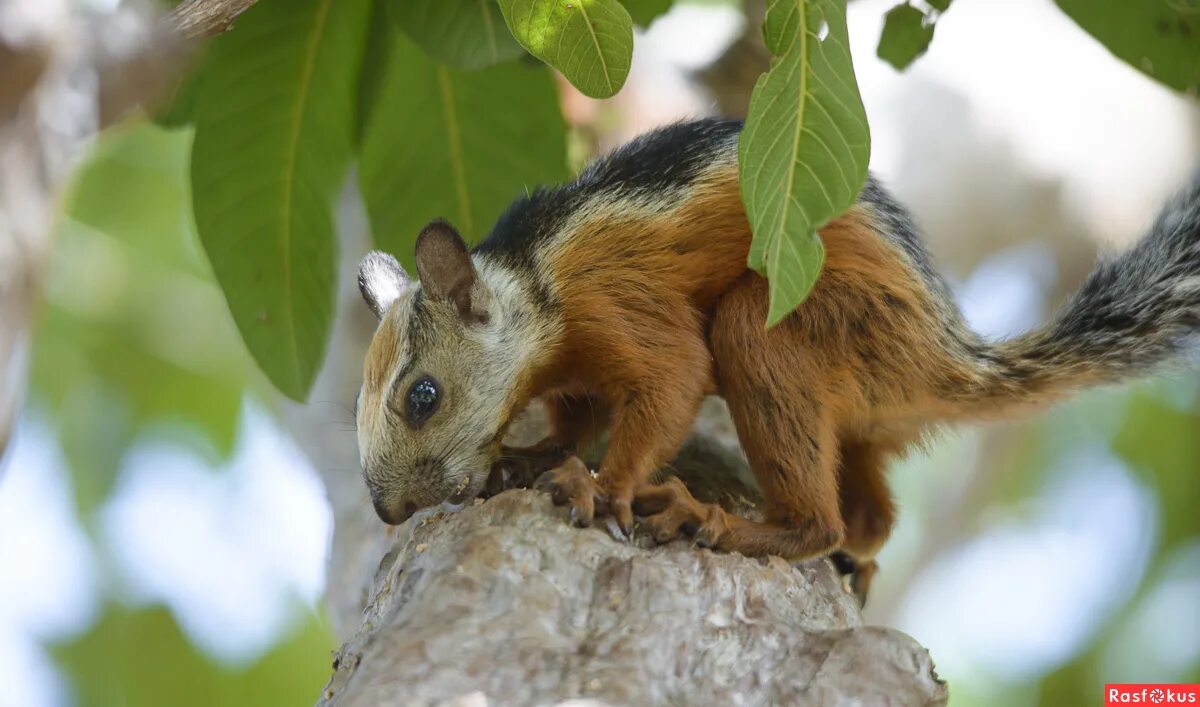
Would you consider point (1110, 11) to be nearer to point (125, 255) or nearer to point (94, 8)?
point (94, 8)

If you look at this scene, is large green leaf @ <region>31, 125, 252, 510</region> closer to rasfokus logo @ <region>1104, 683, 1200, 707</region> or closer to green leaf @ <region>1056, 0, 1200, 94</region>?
rasfokus logo @ <region>1104, 683, 1200, 707</region>

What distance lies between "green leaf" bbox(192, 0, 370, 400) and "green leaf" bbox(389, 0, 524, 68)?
498mm

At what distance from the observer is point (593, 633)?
2.62 m

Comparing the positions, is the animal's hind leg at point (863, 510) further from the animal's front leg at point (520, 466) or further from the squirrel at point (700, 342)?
the animal's front leg at point (520, 466)

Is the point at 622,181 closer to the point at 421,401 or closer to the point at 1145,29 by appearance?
the point at 421,401

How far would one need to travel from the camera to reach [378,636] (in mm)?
2648

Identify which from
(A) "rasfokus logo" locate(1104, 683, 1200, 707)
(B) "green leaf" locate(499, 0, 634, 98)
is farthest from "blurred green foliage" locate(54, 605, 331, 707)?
(B) "green leaf" locate(499, 0, 634, 98)

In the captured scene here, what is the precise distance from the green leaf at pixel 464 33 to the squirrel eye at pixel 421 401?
3.12 feet

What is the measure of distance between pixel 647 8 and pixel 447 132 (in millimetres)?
810

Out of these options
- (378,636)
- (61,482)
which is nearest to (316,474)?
(378,636)

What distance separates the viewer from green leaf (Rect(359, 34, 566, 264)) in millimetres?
4113

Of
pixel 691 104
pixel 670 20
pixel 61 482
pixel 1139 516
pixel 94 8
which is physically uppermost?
pixel 94 8

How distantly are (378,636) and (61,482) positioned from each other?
21.3ft

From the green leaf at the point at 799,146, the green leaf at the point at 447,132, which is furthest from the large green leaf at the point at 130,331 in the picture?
the green leaf at the point at 799,146
